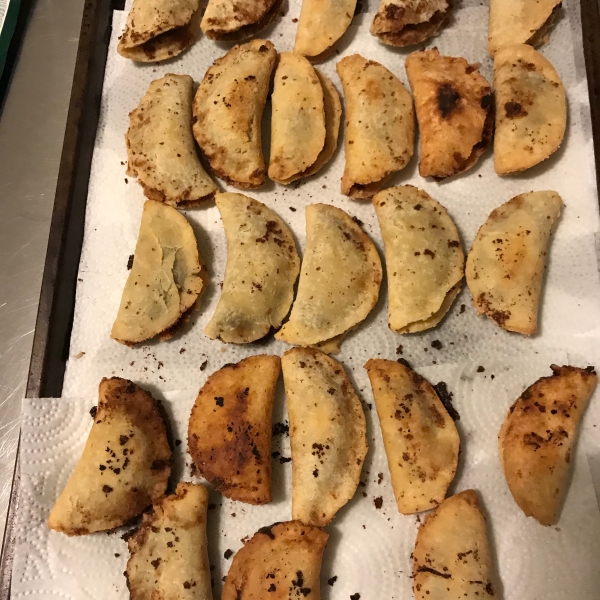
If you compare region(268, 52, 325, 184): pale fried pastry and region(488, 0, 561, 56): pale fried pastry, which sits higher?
region(488, 0, 561, 56): pale fried pastry

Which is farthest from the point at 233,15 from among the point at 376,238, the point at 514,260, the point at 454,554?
the point at 454,554

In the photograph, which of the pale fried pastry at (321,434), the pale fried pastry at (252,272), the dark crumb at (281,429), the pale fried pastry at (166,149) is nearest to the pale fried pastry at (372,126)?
the pale fried pastry at (252,272)

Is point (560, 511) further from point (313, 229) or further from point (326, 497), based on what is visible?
point (313, 229)

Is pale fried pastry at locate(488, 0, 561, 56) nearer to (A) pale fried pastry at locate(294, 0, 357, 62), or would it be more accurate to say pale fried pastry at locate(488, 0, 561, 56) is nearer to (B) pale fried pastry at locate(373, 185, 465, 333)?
(A) pale fried pastry at locate(294, 0, 357, 62)

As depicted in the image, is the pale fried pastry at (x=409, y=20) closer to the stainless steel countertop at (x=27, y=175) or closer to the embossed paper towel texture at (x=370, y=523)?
the embossed paper towel texture at (x=370, y=523)

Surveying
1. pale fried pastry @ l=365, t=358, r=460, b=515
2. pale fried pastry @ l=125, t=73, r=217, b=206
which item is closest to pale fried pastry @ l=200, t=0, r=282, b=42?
pale fried pastry @ l=125, t=73, r=217, b=206
